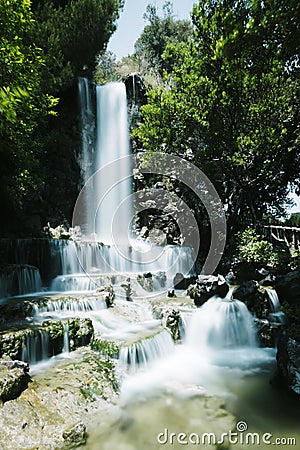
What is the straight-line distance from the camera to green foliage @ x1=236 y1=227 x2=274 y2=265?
39.2 ft

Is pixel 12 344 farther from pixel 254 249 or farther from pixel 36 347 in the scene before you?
pixel 254 249

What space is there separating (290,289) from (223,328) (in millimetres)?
2663

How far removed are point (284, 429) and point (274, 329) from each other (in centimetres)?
392

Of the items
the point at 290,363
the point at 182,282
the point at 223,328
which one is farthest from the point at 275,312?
the point at 182,282

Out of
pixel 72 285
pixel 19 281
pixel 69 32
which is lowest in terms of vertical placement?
pixel 72 285

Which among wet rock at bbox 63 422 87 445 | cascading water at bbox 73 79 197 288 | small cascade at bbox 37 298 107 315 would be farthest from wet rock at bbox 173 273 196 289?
wet rock at bbox 63 422 87 445

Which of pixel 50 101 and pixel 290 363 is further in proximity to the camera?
pixel 50 101

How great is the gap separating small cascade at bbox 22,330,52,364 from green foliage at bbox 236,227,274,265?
8908 mm

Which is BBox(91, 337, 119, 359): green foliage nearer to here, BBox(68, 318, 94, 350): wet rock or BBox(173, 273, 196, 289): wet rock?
BBox(68, 318, 94, 350): wet rock

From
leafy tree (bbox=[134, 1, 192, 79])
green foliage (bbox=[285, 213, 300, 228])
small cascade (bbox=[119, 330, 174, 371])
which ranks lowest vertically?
small cascade (bbox=[119, 330, 174, 371])

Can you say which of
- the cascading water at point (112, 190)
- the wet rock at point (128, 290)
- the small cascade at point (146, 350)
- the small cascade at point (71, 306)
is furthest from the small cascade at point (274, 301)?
the cascading water at point (112, 190)

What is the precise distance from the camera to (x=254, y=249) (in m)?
12.1

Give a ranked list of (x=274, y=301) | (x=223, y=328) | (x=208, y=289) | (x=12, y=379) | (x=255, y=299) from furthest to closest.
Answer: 1. (x=208, y=289)
2. (x=274, y=301)
3. (x=255, y=299)
4. (x=223, y=328)
5. (x=12, y=379)

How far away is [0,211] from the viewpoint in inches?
500
